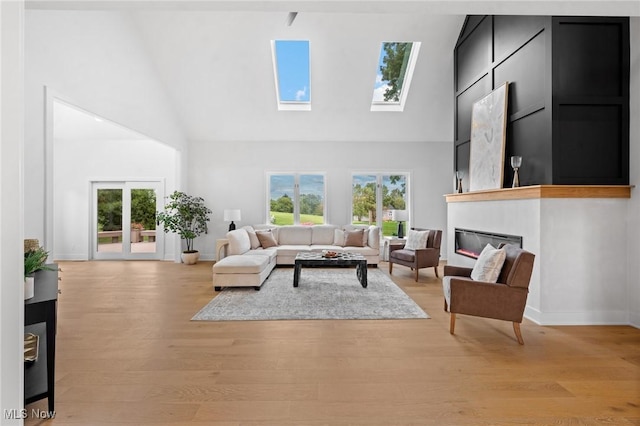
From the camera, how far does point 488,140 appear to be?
14.9 feet

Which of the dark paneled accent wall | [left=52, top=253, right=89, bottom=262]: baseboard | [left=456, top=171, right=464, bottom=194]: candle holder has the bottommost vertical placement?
[left=52, top=253, right=89, bottom=262]: baseboard

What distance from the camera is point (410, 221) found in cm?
795

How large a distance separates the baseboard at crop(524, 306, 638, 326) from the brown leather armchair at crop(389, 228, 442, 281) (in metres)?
2.20

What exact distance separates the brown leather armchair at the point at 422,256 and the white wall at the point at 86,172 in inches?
208

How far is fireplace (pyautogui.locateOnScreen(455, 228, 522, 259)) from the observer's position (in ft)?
13.3

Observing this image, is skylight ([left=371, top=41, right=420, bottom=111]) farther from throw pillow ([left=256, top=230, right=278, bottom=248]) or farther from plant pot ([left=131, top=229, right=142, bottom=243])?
plant pot ([left=131, top=229, right=142, bottom=243])

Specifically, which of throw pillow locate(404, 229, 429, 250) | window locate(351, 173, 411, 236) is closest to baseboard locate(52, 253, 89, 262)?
window locate(351, 173, 411, 236)

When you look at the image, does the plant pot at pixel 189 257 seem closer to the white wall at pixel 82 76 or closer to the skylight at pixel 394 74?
the white wall at pixel 82 76

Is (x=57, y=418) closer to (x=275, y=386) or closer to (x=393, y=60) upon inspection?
(x=275, y=386)

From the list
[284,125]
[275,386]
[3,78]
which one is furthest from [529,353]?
[284,125]

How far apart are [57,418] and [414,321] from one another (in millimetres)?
3011

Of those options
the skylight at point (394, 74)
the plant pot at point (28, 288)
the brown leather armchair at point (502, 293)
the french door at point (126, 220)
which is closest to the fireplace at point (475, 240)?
the brown leather armchair at point (502, 293)

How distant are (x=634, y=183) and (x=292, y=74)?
5.67 meters

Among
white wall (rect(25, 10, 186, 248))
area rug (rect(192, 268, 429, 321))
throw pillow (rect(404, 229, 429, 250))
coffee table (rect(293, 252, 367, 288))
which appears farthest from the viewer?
throw pillow (rect(404, 229, 429, 250))
